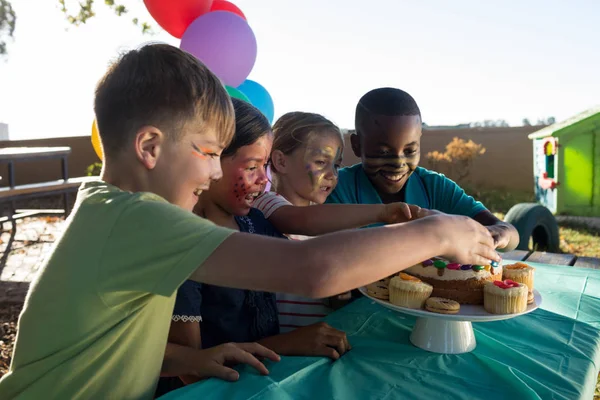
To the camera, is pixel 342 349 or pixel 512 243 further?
pixel 512 243

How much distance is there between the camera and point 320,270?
33.1 inches

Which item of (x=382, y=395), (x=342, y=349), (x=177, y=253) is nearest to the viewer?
(x=177, y=253)

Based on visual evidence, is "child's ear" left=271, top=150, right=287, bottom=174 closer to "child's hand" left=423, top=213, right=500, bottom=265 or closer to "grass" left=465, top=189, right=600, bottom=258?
"child's hand" left=423, top=213, right=500, bottom=265

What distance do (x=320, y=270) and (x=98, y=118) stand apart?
0.57 meters

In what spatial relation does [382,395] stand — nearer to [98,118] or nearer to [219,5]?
[98,118]

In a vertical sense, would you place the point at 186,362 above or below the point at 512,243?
below

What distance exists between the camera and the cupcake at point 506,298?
1332mm

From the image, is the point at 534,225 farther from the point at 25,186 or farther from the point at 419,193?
the point at 25,186

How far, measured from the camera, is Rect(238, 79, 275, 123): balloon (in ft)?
14.3

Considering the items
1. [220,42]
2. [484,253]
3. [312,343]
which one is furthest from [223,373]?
[220,42]

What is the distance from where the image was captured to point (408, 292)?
4.64ft

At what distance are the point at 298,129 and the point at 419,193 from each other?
0.65 metres

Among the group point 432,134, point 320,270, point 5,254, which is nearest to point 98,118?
point 320,270

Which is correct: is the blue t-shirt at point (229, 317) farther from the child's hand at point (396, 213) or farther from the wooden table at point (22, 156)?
the wooden table at point (22, 156)
